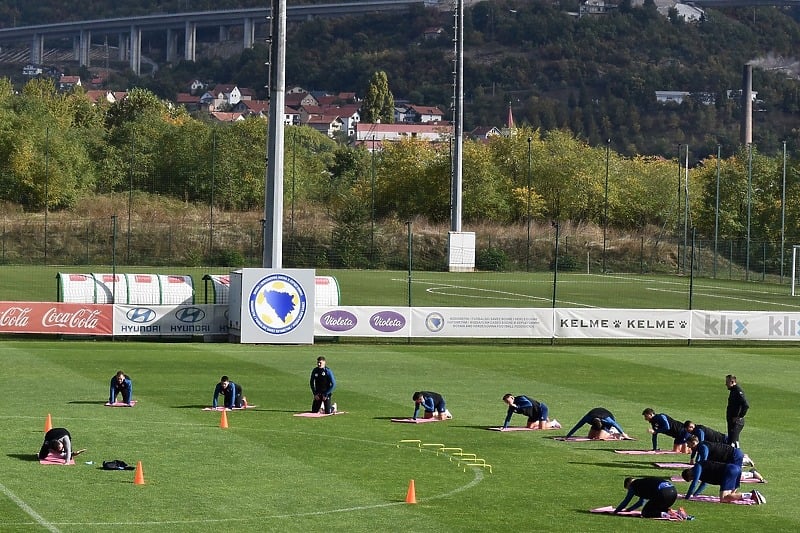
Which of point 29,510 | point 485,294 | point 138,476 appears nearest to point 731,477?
point 138,476

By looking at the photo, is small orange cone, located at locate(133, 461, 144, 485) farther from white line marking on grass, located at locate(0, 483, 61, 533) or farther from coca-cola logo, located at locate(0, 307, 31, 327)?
coca-cola logo, located at locate(0, 307, 31, 327)

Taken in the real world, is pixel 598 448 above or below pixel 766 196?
below

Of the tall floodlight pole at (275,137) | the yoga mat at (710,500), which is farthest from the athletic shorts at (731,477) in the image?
the tall floodlight pole at (275,137)

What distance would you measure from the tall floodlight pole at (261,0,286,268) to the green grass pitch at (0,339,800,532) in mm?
4275

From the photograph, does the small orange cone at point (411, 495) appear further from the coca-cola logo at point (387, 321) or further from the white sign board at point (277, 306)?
the coca-cola logo at point (387, 321)

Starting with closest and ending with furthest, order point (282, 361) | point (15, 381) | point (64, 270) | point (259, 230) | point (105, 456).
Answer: point (105, 456), point (15, 381), point (282, 361), point (64, 270), point (259, 230)

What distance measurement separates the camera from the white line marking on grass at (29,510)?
19766mm

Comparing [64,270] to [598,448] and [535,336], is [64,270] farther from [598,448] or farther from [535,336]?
[598,448]

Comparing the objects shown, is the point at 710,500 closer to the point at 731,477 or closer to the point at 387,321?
the point at 731,477

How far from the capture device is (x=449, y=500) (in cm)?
2241

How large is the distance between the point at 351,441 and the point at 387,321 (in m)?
22.7

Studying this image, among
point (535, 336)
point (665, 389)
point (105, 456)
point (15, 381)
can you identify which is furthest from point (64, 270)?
point (105, 456)

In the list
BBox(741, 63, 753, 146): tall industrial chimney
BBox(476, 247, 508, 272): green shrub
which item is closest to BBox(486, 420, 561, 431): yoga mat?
BBox(476, 247, 508, 272): green shrub

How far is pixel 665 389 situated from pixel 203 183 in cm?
6469
